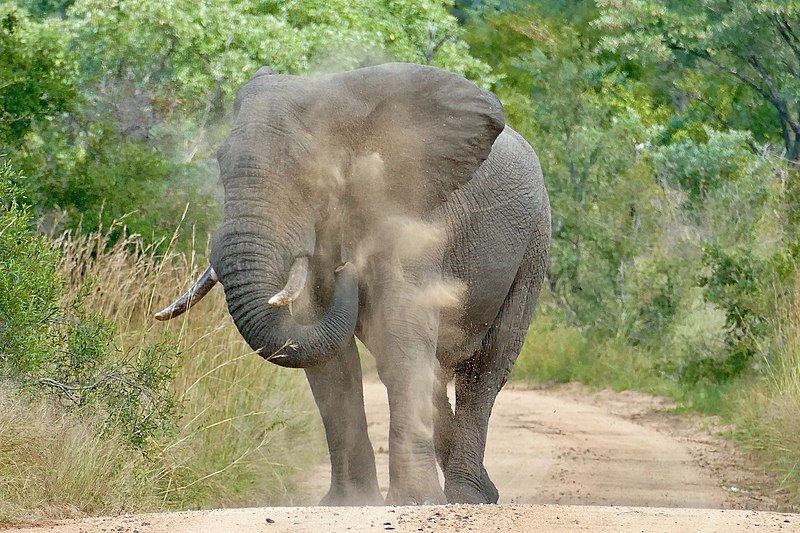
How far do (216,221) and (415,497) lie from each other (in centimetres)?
578

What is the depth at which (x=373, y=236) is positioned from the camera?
9.11 metres

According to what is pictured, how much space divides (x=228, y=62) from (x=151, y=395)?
11.6 metres

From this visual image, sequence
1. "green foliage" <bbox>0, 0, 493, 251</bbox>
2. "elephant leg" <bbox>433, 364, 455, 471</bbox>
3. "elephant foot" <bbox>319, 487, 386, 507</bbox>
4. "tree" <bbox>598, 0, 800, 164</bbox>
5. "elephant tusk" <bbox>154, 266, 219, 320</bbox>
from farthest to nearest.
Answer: "tree" <bbox>598, 0, 800, 164</bbox>
"green foliage" <bbox>0, 0, 493, 251</bbox>
"elephant leg" <bbox>433, 364, 455, 471</bbox>
"elephant foot" <bbox>319, 487, 386, 507</bbox>
"elephant tusk" <bbox>154, 266, 219, 320</bbox>

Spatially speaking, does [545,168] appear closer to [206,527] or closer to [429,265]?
[429,265]

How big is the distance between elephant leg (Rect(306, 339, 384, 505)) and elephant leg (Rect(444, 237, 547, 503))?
2.51ft

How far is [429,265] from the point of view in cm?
937

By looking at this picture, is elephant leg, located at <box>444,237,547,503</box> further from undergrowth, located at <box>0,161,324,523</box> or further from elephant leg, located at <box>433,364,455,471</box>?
undergrowth, located at <box>0,161,324,523</box>

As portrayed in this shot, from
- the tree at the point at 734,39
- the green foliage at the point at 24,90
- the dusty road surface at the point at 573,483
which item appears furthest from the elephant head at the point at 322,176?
the tree at the point at 734,39

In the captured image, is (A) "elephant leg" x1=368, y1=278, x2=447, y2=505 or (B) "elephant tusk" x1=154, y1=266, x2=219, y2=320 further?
(A) "elephant leg" x1=368, y1=278, x2=447, y2=505

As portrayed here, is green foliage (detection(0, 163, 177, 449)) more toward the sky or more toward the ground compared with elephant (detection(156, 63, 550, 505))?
more toward the ground

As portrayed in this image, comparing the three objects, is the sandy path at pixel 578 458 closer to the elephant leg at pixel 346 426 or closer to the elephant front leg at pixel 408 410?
the elephant leg at pixel 346 426

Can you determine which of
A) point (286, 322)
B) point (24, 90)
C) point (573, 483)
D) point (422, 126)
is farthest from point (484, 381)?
point (24, 90)

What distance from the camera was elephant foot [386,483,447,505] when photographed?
905 cm

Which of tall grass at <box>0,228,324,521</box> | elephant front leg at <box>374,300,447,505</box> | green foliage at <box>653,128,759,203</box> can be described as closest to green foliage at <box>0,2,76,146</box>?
tall grass at <box>0,228,324,521</box>
